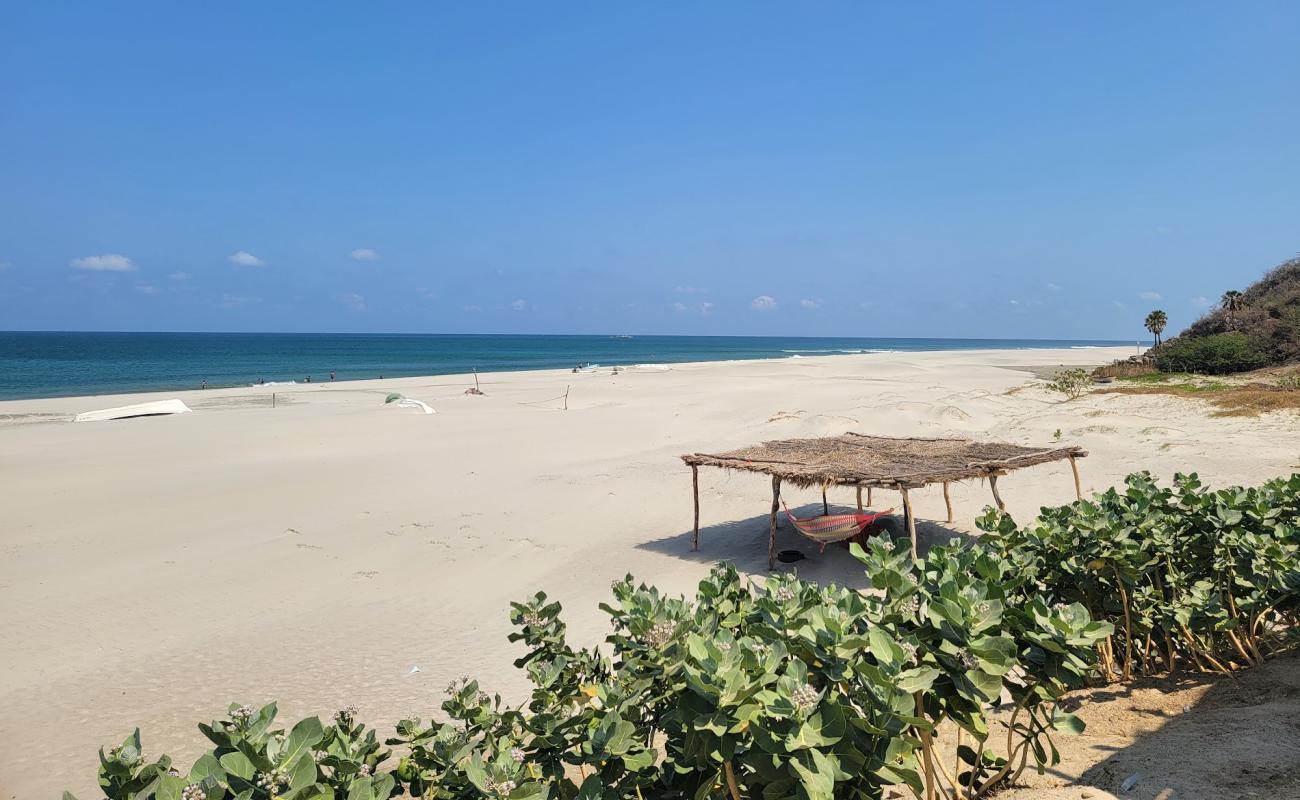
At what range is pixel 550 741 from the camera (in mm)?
2307

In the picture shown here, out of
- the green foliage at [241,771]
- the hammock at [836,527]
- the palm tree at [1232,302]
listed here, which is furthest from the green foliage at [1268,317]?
the green foliage at [241,771]

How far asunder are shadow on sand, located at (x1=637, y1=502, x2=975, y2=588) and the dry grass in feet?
34.7

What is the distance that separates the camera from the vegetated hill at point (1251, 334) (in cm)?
2625

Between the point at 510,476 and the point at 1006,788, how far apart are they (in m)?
11.9

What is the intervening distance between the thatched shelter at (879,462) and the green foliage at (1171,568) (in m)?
3.32

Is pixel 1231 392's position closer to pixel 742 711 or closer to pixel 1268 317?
pixel 1268 317

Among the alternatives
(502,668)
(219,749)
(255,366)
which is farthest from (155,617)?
(255,366)

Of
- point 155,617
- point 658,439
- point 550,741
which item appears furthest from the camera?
point 658,439

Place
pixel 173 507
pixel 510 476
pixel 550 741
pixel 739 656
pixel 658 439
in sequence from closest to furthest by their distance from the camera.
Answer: pixel 739 656 < pixel 550 741 < pixel 173 507 < pixel 510 476 < pixel 658 439

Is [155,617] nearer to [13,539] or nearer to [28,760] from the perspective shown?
[28,760]

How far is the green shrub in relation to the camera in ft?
86.2

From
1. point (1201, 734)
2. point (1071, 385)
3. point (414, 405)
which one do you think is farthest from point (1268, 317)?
point (1201, 734)

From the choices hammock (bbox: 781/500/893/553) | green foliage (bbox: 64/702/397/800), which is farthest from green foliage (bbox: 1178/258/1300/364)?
green foliage (bbox: 64/702/397/800)

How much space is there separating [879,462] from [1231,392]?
1496cm
